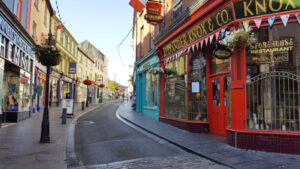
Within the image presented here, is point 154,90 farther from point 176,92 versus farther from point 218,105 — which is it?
point 218,105

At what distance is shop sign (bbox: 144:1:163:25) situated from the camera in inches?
493

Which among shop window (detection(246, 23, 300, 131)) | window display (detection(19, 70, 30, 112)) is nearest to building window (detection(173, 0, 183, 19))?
shop window (detection(246, 23, 300, 131))

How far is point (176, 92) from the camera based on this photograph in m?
10.9

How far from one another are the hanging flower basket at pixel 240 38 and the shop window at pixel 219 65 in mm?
1761

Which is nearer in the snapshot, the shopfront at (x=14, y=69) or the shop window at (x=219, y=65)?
the shop window at (x=219, y=65)

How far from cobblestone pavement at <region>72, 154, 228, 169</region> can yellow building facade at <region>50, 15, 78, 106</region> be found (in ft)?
63.2

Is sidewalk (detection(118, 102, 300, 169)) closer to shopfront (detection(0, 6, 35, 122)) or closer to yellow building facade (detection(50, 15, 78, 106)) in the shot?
shopfront (detection(0, 6, 35, 122))

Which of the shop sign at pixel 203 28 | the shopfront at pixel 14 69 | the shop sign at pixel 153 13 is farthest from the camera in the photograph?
the shop sign at pixel 153 13

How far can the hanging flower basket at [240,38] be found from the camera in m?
6.08

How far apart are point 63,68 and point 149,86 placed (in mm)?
17210

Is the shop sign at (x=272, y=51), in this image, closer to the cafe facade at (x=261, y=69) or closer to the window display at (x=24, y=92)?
the cafe facade at (x=261, y=69)

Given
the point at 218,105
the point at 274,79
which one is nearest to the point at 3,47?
the point at 218,105

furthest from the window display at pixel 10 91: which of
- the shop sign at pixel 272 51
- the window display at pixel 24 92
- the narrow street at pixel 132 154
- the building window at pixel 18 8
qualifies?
the shop sign at pixel 272 51

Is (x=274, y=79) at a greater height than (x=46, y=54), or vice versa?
(x=46, y=54)
